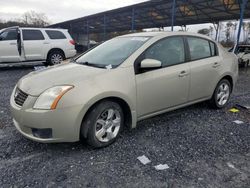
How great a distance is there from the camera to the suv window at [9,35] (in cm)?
883

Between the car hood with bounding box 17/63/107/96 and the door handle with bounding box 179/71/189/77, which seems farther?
the door handle with bounding box 179/71/189/77

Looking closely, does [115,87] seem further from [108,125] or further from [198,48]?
[198,48]

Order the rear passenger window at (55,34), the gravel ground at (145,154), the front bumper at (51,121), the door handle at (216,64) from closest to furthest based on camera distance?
the gravel ground at (145,154) < the front bumper at (51,121) < the door handle at (216,64) < the rear passenger window at (55,34)

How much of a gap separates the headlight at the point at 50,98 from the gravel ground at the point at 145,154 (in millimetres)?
693

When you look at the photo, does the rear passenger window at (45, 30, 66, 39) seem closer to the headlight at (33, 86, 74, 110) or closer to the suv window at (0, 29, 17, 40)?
the suv window at (0, 29, 17, 40)

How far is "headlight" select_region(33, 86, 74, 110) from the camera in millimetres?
2561

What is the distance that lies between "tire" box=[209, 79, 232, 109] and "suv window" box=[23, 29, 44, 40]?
7.75 meters

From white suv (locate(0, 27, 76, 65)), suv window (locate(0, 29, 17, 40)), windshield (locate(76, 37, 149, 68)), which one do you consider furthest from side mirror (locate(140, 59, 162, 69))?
suv window (locate(0, 29, 17, 40))

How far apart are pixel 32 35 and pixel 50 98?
7.76 meters

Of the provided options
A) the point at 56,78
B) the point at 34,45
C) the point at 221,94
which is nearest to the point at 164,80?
the point at 56,78

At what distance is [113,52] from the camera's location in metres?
3.56

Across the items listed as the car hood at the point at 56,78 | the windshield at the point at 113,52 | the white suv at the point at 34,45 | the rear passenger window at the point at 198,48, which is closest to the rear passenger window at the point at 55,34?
the white suv at the point at 34,45

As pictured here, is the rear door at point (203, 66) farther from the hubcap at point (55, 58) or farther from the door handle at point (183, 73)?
the hubcap at point (55, 58)

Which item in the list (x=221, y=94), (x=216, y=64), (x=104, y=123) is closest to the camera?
(x=104, y=123)
